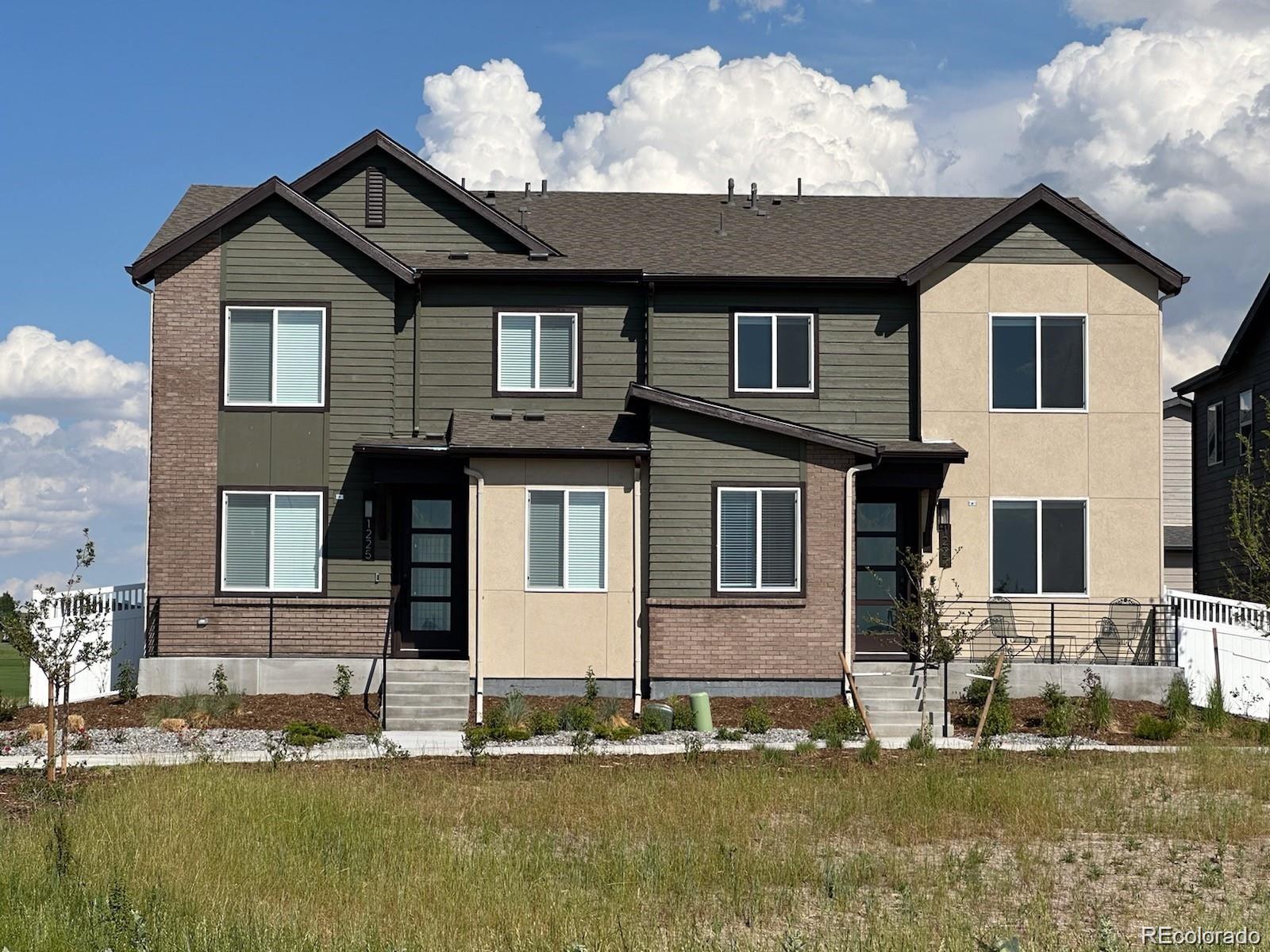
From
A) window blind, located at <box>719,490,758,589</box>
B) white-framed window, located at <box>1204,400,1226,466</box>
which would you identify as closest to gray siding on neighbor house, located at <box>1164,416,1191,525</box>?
white-framed window, located at <box>1204,400,1226,466</box>

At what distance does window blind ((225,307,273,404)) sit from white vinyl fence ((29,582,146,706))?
346cm

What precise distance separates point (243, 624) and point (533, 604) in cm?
448

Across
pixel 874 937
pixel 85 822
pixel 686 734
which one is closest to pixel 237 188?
pixel 686 734

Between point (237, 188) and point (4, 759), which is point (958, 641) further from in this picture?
point (237, 188)

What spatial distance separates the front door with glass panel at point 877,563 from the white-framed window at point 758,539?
2.11 meters

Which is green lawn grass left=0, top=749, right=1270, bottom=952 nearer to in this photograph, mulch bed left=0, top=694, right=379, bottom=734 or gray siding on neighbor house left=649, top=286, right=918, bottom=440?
mulch bed left=0, top=694, right=379, bottom=734

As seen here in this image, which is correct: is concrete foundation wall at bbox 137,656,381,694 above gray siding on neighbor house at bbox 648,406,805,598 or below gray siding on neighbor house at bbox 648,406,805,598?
below

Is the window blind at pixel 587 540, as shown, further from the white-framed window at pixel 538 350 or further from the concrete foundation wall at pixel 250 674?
the concrete foundation wall at pixel 250 674

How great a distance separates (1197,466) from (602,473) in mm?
14900

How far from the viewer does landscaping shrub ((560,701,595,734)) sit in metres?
19.6

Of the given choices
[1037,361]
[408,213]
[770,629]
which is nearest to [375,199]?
[408,213]

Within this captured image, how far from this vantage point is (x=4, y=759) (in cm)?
1734

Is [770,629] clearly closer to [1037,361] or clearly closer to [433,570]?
[433,570]

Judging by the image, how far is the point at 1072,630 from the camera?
2341cm
